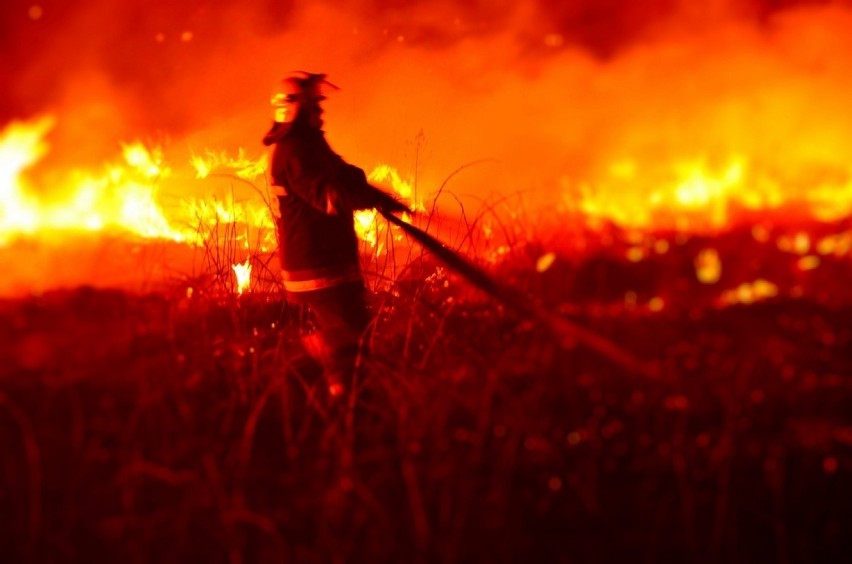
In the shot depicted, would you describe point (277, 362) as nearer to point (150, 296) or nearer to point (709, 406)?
point (150, 296)

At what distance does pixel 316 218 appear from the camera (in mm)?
3693

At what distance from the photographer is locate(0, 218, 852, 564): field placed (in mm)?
2611

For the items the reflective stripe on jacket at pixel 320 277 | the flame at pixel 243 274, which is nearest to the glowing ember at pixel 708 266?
the reflective stripe on jacket at pixel 320 277

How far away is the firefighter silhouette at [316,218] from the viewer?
139 inches

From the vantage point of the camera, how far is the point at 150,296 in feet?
13.9

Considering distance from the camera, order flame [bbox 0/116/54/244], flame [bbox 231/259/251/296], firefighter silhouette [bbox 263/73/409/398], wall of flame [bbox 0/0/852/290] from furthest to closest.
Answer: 1. wall of flame [bbox 0/0/852/290]
2. flame [bbox 0/116/54/244]
3. flame [bbox 231/259/251/296]
4. firefighter silhouette [bbox 263/73/409/398]

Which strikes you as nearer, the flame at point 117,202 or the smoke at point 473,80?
the flame at point 117,202

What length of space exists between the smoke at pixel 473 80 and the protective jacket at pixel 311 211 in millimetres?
1534

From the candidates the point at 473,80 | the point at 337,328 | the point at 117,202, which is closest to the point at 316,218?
the point at 337,328

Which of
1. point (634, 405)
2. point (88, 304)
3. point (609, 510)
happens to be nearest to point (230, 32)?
point (88, 304)

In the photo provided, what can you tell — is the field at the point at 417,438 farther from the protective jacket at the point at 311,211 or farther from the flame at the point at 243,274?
the protective jacket at the point at 311,211

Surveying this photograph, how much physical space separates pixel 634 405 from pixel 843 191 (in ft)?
14.0

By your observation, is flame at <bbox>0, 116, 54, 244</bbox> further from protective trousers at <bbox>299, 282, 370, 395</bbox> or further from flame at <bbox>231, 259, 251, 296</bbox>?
protective trousers at <bbox>299, 282, 370, 395</bbox>

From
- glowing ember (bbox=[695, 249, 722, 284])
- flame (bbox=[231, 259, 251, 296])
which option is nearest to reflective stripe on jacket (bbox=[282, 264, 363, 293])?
flame (bbox=[231, 259, 251, 296])
